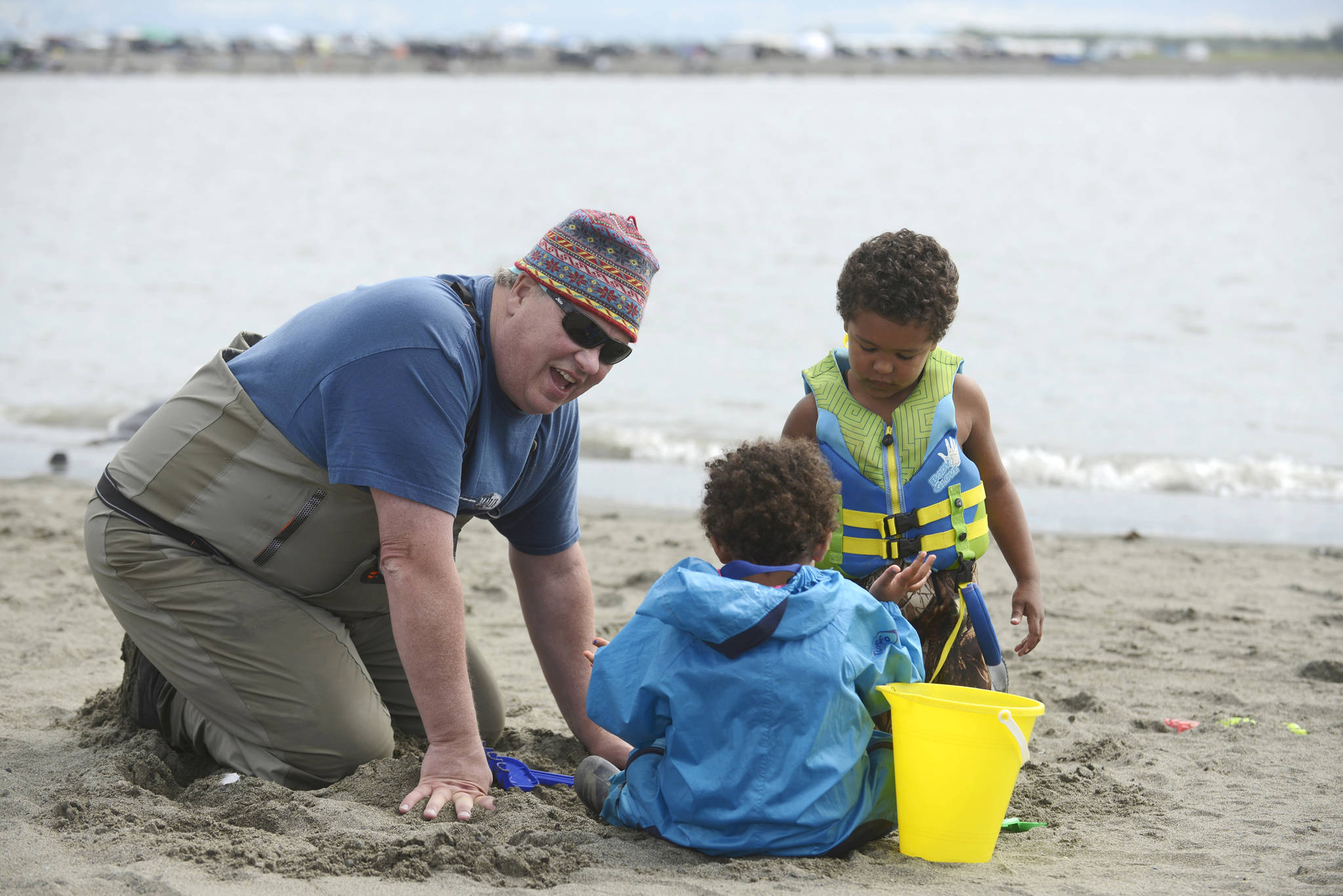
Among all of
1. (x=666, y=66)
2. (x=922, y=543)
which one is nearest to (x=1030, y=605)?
(x=922, y=543)

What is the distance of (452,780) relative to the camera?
9.36 ft

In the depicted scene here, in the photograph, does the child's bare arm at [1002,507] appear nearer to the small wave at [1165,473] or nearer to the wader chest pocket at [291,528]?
the wader chest pocket at [291,528]

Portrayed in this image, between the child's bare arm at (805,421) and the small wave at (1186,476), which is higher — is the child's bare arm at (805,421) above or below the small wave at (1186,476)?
above

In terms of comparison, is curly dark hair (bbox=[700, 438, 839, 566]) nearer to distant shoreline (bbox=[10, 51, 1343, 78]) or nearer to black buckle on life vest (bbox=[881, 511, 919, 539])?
black buckle on life vest (bbox=[881, 511, 919, 539])

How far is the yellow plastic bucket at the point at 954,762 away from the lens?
249 cm

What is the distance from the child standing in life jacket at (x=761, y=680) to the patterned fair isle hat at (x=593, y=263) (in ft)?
1.55

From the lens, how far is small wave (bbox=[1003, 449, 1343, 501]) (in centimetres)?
780

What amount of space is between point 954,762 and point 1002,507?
1186 mm

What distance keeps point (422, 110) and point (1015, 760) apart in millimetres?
55978

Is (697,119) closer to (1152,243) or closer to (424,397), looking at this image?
(1152,243)

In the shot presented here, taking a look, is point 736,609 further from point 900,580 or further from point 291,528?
point 291,528

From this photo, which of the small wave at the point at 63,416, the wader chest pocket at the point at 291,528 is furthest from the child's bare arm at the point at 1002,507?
the small wave at the point at 63,416

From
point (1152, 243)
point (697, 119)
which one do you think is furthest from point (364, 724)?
point (697, 119)

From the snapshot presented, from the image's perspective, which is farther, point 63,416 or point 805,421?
point 63,416
